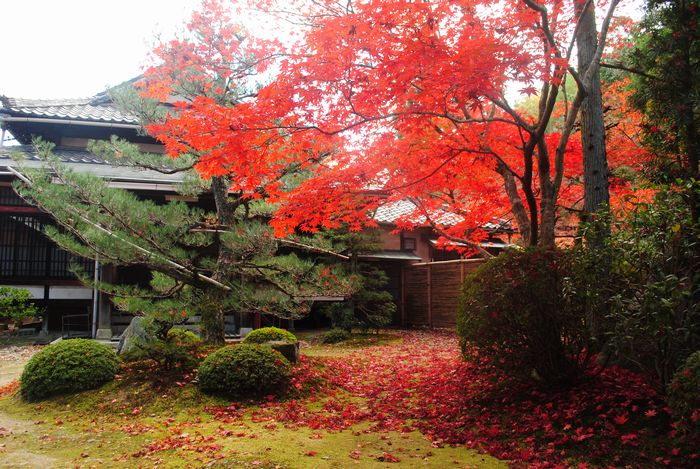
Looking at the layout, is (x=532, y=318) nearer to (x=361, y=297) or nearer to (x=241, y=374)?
(x=241, y=374)

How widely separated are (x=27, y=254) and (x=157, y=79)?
6.66m

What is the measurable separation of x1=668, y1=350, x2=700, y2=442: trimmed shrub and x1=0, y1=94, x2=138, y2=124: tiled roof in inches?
477

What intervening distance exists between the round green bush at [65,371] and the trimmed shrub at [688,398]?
645 cm

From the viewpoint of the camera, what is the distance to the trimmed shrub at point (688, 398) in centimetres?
347

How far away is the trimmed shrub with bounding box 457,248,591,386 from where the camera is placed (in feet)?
16.8

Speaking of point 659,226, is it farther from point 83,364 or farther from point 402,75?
point 83,364

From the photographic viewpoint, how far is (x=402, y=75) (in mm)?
5410

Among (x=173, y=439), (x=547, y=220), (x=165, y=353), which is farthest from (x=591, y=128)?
(x=165, y=353)

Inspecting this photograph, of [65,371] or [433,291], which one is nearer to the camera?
[65,371]

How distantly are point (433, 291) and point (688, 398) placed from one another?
12434mm

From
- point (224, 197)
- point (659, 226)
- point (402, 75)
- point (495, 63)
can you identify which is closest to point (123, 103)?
point (224, 197)

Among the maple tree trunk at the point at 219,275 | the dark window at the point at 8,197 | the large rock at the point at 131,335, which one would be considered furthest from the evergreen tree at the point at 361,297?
the dark window at the point at 8,197

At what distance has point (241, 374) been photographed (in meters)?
6.44

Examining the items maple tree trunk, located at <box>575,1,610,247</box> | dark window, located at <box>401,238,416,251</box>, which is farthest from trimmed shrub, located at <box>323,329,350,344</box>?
maple tree trunk, located at <box>575,1,610,247</box>
